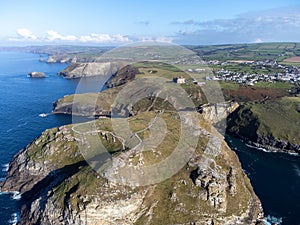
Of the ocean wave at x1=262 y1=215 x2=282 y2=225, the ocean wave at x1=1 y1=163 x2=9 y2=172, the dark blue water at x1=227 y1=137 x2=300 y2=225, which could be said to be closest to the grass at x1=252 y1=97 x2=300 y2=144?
the dark blue water at x1=227 y1=137 x2=300 y2=225

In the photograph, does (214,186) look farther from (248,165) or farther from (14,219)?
(14,219)

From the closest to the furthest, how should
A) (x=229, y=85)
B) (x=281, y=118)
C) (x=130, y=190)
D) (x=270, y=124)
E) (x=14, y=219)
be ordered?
(x=130, y=190)
(x=14, y=219)
(x=270, y=124)
(x=281, y=118)
(x=229, y=85)

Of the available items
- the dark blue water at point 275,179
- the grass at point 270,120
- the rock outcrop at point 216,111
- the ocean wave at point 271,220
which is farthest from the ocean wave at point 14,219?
the rock outcrop at point 216,111

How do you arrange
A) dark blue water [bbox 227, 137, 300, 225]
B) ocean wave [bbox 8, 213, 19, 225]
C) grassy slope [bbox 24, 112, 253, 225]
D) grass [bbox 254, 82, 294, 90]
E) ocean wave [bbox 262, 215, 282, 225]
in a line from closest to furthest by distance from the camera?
grassy slope [bbox 24, 112, 253, 225] → ocean wave [bbox 8, 213, 19, 225] → ocean wave [bbox 262, 215, 282, 225] → dark blue water [bbox 227, 137, 300, 225] → grass [bbox 254, 82, 294, 90]

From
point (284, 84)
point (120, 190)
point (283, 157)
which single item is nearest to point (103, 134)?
point (120, 190)

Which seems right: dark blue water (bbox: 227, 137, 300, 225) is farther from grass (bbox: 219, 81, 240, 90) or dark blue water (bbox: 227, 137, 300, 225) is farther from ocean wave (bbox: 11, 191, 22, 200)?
grass (bbox: 219, 81, 240, 90)

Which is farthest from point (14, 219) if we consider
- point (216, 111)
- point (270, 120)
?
point (270, 120)

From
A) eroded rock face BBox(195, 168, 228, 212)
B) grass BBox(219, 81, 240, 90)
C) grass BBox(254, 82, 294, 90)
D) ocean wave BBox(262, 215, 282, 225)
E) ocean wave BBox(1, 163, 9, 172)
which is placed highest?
eroded rock face BBox(195, 168, 228, 212)
